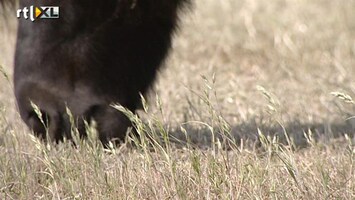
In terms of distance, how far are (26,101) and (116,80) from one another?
36cm

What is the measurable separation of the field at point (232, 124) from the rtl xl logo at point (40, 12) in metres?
0.31

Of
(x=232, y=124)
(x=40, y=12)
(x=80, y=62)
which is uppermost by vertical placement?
(x=40, y=12)

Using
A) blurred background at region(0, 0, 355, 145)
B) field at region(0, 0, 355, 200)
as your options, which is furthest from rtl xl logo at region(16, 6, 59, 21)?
blurred background at region(0, 0, 355, 145)

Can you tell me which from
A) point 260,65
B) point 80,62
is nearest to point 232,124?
point 80,62

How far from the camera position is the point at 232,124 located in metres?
4.15

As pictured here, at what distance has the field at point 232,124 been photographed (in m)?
2.62

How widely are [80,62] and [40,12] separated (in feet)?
0.72

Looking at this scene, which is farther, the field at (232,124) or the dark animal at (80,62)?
the dark animal at (80,62)

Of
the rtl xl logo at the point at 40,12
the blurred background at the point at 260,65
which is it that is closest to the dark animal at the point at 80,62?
the rtl xl logo at the point at 40,12

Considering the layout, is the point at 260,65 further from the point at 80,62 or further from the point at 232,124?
the point at 80,62

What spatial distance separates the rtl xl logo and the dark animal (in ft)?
0.05

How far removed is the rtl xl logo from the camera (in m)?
2.96

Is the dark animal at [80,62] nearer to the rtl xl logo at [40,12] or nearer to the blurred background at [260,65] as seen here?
the rtl xl logo at [40,12]

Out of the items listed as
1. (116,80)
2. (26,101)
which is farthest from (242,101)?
(26,101)
